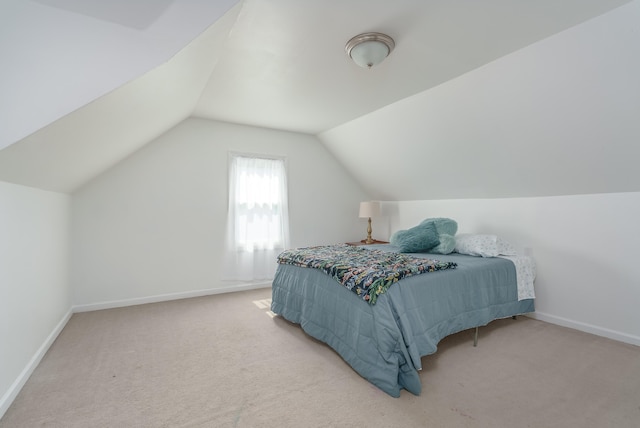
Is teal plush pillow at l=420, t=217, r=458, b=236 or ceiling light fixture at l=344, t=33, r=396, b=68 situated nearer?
ceiling light fixture at l=344, t=33, r=396, b=68

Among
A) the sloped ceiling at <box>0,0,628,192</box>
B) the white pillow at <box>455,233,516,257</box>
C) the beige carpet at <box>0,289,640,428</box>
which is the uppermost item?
the sloped ceiling at <box>0,0,628,192</box>

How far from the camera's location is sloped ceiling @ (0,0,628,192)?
1387 millimetres

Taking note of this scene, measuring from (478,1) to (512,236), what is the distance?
2482mm

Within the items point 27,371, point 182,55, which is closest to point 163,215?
point 27,371

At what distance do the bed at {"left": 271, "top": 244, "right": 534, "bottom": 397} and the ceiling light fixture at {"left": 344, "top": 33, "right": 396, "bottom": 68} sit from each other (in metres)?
1.59

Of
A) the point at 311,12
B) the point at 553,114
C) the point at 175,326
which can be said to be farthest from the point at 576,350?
the point at 175,326

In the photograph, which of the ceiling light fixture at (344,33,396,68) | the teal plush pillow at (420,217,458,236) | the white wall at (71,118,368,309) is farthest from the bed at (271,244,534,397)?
the ceiling light fixture at (344,33,396,68)

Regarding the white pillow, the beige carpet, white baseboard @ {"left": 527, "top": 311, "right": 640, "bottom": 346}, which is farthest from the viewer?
the white pillow

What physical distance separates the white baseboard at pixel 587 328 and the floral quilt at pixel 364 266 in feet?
4.42

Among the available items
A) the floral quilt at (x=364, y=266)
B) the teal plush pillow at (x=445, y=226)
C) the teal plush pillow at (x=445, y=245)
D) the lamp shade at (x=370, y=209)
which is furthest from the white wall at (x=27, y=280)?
the lamp shade at (x=370, y=209)

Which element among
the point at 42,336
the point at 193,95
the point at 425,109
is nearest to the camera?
the point at 42,336

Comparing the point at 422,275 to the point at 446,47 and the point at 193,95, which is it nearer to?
the point at 446,47

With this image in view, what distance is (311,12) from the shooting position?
1778mm

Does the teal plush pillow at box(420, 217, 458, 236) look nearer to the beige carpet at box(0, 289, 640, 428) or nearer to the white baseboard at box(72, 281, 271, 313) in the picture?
the beige carpet at box(0, 289, 640, 428)
